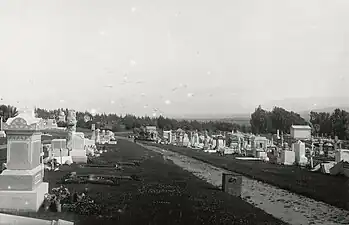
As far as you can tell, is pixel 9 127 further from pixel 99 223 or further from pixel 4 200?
pixel 99 223

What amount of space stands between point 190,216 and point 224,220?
738 millimetres

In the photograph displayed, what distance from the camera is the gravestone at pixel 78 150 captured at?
2145 centimetres

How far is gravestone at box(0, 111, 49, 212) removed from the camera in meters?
9.16

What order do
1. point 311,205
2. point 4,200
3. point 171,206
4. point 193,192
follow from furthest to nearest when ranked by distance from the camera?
1. point 193,192
2. point 311,205
3. point 171,206
4. point 4,200

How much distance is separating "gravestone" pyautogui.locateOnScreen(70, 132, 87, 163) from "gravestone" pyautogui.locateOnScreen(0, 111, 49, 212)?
1140cm

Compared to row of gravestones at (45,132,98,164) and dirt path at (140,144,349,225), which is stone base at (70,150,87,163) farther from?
dirt path at (140,144,349,225)

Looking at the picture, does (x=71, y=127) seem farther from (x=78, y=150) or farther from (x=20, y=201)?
(x=20, y=201)

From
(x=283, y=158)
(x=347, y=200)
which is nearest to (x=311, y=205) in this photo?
(x=347, y=200)

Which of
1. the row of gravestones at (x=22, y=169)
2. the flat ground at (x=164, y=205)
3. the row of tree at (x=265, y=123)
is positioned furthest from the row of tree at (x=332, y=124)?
the row of gravestones at (x=22, y=169)

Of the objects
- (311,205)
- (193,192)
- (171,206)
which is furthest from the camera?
(193,192)

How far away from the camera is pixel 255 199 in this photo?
13.0 meters

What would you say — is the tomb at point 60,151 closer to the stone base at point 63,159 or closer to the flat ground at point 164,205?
the stone base at point 63,159

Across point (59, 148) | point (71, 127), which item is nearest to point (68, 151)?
point (59, 148)

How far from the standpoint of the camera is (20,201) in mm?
9164
